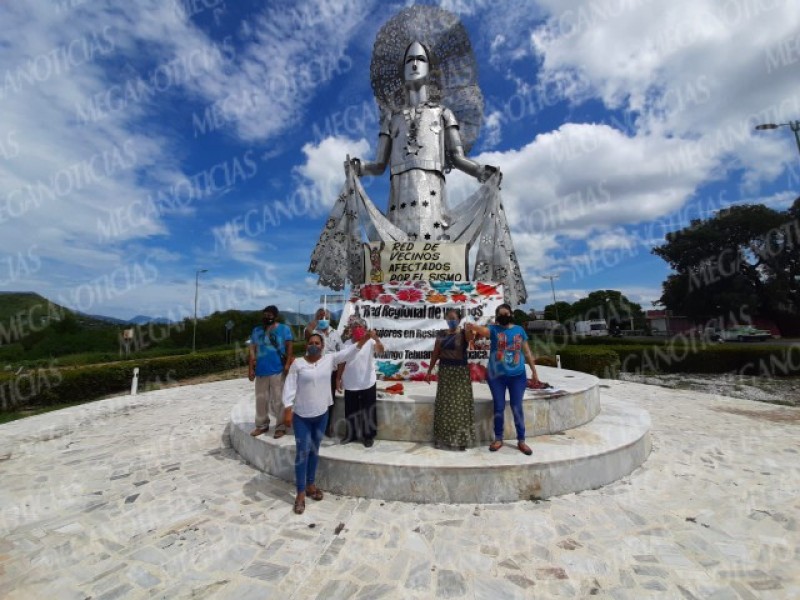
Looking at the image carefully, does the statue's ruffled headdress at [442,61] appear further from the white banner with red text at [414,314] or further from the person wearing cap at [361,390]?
the person wearing cap at [361,390]

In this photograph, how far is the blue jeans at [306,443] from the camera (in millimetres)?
3689

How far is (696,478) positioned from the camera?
4.47 metres

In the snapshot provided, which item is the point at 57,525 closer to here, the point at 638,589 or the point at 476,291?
the point at 638,589

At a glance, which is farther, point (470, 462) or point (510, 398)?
point (510, 398)

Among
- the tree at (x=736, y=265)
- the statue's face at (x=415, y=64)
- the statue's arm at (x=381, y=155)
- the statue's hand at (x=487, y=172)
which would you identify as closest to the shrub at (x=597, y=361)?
A: the statue's hand at (x=487, y=172)

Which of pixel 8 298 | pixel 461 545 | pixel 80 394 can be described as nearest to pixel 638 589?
pixel 461 545

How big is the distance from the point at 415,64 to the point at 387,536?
1088 centimetres

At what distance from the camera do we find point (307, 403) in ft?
12.0

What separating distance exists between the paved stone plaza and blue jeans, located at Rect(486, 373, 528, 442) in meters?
0.58

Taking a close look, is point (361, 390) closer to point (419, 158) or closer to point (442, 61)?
point (419, 158)

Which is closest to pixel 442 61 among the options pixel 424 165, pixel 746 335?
pixel 424 165

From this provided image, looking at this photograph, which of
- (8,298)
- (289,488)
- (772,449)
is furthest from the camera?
(8,298)

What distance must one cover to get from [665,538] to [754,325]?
1721 inches

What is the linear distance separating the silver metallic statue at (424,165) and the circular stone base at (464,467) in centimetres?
483
